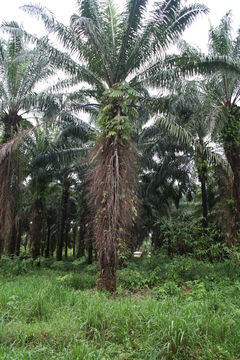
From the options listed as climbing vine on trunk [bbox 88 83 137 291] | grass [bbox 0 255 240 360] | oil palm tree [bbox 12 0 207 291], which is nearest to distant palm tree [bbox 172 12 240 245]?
oil palm tree [bbox 12 0 207 291]

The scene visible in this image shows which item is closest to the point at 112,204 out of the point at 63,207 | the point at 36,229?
the point at 36,229

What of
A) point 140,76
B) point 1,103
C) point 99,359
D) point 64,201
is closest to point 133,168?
point 140,76

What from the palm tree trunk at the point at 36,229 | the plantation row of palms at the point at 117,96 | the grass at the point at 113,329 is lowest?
the grass at the point at 113,329

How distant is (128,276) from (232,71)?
6.76m

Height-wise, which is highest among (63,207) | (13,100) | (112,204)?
(13,100)

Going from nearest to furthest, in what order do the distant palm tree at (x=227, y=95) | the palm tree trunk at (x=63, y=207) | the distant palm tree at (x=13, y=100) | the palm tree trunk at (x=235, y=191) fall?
the distant palm tree at (x=227, y=95) < the palm tree trunk at (x=235, y=191) < the distant palm tree at (x=13, y=100) < the palm tree trunk at (x=63, y=207)

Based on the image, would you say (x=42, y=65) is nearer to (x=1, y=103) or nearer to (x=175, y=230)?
(x=1, y=103)

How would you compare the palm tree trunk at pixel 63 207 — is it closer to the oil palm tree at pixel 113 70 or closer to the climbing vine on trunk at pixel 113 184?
the oil palm tree at pixel 113 70

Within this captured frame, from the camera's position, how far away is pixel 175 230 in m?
13.0

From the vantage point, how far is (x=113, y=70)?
8453 mm

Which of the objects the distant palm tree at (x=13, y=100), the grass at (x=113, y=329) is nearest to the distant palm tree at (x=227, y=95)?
the grass at (x=113, y=329)

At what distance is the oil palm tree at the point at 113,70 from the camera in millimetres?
7320

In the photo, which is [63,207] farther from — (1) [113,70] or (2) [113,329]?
(2) [113,329]

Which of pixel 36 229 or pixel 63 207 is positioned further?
pixel 63 207
